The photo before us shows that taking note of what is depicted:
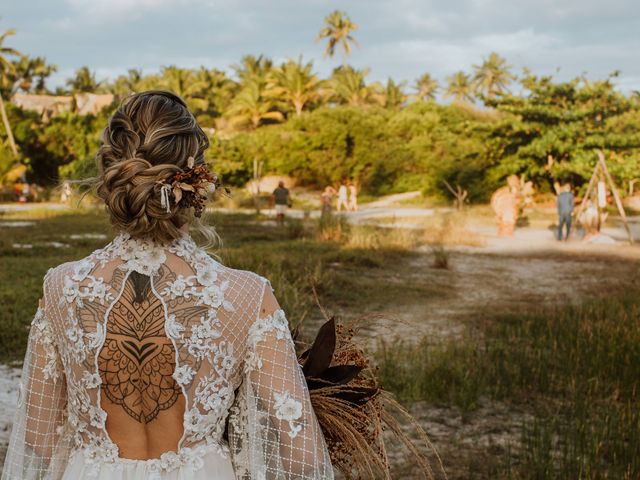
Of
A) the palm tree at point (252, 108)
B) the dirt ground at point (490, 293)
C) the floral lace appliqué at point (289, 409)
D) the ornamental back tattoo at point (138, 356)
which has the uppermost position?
the palm tree at point (252, 108)

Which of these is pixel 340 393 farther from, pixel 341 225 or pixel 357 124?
pixel 357 124

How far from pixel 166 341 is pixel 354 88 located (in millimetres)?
65329

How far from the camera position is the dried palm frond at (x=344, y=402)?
1.99 meters

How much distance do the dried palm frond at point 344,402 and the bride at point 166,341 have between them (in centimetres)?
14

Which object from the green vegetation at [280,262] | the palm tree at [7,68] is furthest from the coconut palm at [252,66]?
the green vegetation at [280,262]

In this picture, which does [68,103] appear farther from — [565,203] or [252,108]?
[565,203]

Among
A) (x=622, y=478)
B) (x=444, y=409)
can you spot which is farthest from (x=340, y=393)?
(x=444, y=409)

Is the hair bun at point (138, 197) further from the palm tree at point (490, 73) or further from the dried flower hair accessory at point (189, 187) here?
the palm tree at point (490, 73)

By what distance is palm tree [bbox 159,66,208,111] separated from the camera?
6050 cm

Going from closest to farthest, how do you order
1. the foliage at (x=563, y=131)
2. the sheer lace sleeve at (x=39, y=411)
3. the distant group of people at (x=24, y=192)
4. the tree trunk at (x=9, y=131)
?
the sheer lace sleeve at (x=39, y=411) → the foliage at (x=563, y=131) → the distant group of people at (x=24, y=192) → the tree trunk at (x=9, y=131)

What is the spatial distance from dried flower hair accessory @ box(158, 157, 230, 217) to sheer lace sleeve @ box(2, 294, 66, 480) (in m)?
0.50

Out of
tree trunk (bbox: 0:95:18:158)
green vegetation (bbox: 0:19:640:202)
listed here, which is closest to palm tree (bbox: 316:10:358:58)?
green vegetation (bbox: 0:19:640:202)

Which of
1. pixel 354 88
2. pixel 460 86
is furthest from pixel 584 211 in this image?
pixel 460 86

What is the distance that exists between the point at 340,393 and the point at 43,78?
76981 millimetres
